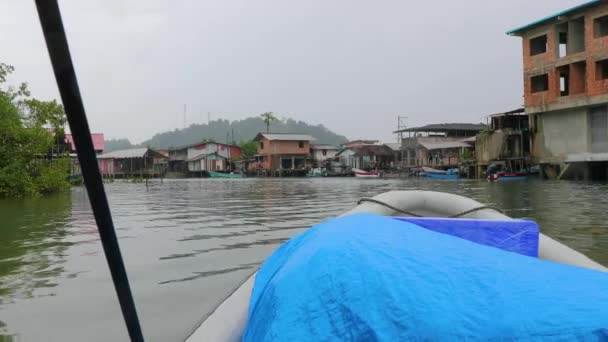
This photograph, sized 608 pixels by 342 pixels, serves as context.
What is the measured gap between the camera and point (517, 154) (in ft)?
113

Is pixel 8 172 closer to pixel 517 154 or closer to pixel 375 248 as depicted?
pixel 375 248

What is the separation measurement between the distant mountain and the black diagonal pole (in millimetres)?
109839

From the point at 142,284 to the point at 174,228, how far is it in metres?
4.23

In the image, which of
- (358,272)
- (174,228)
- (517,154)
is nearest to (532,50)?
(517,154)

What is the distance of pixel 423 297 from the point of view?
1.38 metres

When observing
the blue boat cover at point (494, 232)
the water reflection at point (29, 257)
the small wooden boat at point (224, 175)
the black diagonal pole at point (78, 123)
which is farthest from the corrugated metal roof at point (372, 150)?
the black diagonal pole at point (78, 123)

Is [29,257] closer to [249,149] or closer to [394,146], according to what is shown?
[394,146]

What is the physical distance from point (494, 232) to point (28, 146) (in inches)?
850

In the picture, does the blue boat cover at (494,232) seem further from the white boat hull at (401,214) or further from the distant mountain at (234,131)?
the distant mountain at (234,131)

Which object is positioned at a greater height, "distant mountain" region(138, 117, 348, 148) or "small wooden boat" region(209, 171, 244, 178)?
"distant mountain" region(138, 117, 348, 148)

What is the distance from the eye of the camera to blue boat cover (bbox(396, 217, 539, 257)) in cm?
299

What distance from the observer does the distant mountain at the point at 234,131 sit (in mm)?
112525

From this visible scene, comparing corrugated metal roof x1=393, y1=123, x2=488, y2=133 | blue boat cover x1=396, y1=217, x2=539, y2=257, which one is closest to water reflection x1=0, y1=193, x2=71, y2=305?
blue boat cover x1=396, y1=217, x2=539, y2=257

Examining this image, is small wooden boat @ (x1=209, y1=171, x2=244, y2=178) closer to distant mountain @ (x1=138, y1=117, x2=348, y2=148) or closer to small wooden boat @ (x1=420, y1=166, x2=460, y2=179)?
small wooden boat @ (x1=420, y1=166, x2=460, y2=179)
